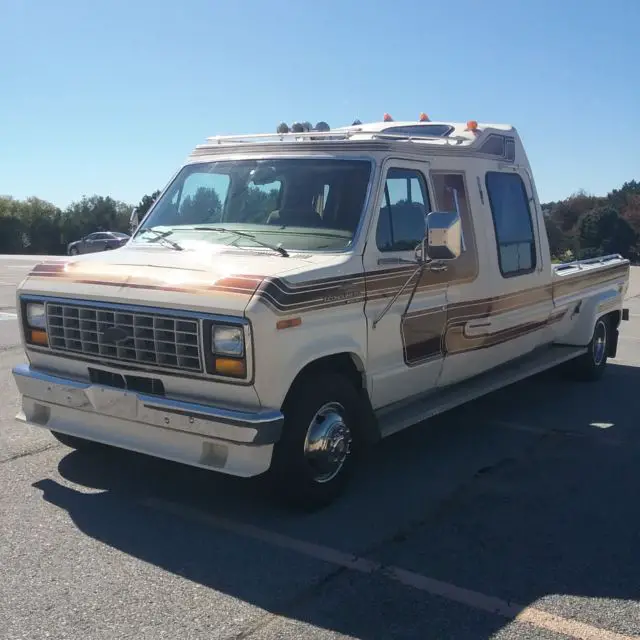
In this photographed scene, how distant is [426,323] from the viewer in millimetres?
5840

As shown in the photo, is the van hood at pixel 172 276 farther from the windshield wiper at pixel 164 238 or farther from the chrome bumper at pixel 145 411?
the chrome bumper at pixel 145 411

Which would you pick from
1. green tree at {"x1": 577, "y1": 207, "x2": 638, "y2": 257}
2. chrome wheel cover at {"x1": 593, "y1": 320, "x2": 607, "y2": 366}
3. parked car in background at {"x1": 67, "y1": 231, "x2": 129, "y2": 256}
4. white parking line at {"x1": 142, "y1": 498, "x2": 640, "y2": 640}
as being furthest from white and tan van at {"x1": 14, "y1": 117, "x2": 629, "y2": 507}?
parked car in background at {"x1": 67, "y1": 231, "x2": 129, "y2": 256}

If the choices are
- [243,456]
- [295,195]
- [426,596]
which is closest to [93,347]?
[243,456]

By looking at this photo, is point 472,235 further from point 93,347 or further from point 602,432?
point 93,347

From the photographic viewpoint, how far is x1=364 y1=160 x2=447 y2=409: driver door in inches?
209

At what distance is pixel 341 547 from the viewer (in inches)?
176

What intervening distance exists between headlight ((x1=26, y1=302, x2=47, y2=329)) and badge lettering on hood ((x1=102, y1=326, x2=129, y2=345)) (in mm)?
573

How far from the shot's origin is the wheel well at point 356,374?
5.10 meters

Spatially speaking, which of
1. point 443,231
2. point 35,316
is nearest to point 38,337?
point 35,316

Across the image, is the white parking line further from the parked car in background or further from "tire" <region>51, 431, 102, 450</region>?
the parked car in background

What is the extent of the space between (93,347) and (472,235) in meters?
3.15

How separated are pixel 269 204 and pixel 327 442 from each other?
1.78m

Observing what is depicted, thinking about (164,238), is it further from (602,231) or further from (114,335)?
(602,231)

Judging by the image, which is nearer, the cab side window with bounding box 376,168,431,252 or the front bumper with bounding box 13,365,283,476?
the front bumper with bounding box 13,365,283,476
